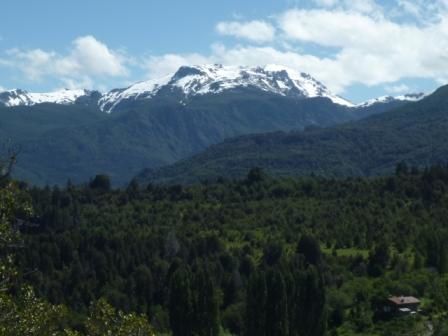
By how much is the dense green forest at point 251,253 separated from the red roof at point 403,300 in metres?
1.58

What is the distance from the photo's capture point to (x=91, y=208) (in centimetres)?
17225

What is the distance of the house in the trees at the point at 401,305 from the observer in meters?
98.1

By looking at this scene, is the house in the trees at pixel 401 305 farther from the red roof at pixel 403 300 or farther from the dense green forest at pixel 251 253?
the dense green forest at pixel 251 253

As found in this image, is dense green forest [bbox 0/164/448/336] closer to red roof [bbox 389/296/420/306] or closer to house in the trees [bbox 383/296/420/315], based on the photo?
house in the trees [bbox 383/296/420/315]

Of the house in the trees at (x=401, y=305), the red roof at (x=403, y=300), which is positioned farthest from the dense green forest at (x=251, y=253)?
the red roof at (x=403, y=300)

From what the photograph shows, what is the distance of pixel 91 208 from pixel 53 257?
43.8m

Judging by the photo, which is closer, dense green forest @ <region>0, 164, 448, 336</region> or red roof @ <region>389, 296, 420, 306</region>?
dense green forest @ <region>0, 164, 448, 336</region>

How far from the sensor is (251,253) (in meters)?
129

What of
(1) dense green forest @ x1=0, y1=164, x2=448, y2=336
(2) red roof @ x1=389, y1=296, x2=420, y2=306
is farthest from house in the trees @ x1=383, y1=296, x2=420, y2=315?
(1) dense green forest @ x1=0, y1=164, x2=448, y2=336

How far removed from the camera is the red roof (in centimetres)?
9862

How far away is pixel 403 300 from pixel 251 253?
3518 cm

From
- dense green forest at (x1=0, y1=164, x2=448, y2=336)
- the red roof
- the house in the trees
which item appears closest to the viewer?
dense green forest at (x1=0, y1=164, x2=448, y2=336)

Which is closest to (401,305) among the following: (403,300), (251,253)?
(403,300)

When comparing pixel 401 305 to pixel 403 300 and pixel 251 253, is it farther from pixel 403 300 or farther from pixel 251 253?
pixel 251 253
